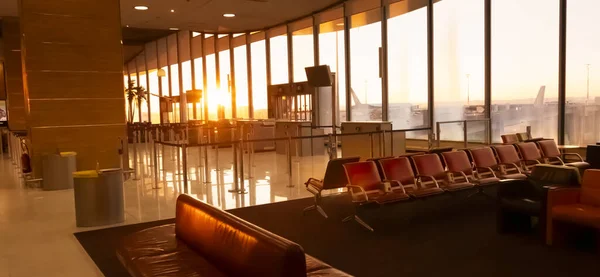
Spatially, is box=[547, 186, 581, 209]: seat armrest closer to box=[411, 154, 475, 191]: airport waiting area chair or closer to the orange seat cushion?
the orange seat cushion

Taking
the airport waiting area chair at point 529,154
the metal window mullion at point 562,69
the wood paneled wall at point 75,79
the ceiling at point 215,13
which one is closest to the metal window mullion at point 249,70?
the ceiling at point 215,13

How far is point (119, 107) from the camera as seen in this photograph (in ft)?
32.6

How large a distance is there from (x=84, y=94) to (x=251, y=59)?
34.1ft

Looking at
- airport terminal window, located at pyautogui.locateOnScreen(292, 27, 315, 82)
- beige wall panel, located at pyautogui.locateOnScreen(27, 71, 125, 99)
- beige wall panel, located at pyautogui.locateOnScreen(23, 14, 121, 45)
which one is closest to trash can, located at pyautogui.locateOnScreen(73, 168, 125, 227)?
beige wall panel, located at pyautogui.locateOnScreen(27, 71, 125, 99)

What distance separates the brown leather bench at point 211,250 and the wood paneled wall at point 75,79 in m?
6.19

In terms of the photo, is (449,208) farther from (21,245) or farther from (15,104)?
(15,104)

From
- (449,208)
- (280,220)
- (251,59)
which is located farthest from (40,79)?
(251,59)

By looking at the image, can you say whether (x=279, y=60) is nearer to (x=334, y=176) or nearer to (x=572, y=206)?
(x=334, y=176)

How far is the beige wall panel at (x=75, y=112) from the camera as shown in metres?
9.10

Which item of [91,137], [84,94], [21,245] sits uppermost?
[84,94]

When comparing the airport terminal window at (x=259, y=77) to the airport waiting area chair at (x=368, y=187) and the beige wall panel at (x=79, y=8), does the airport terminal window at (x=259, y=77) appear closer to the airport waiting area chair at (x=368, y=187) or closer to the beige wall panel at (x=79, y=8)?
the beige wall panel at (x=79, y=8)

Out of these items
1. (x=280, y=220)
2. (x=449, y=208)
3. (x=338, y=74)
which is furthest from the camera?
(x=338, y=74)

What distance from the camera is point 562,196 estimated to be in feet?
16.0

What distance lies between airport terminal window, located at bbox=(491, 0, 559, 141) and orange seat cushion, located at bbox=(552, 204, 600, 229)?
5.81 m
